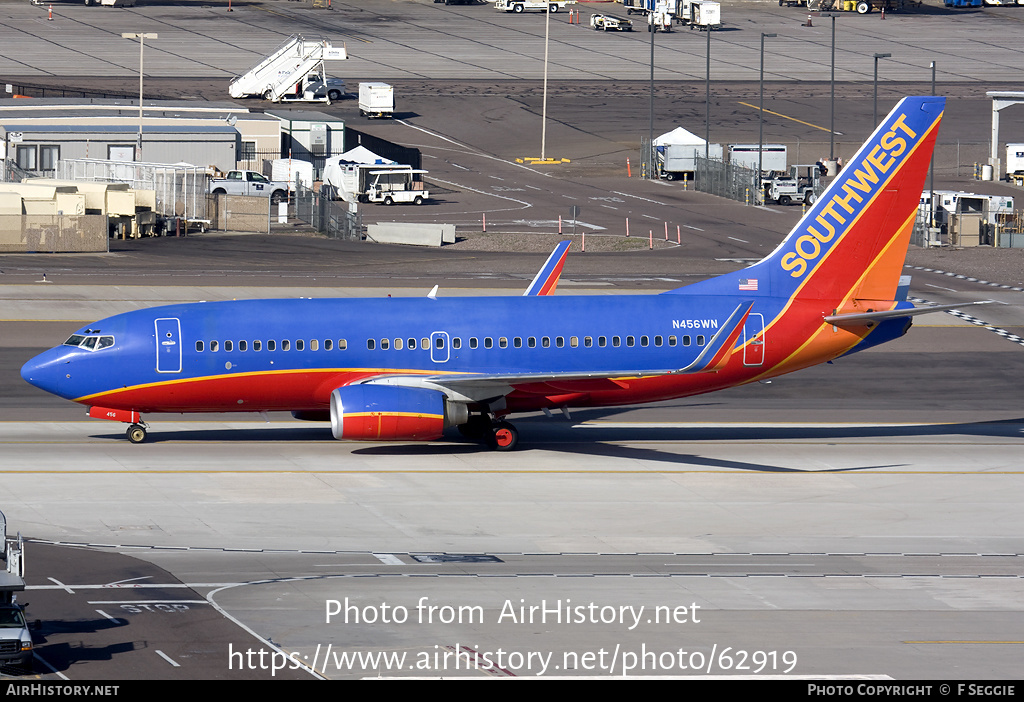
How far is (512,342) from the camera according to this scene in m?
43.0

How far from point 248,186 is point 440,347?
6520cm

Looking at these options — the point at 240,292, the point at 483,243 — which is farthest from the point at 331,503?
the point at 483,243

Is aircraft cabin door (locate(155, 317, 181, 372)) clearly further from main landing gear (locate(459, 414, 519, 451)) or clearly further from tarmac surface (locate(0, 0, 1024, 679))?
main landing gear (locate(459, 414, 519, 451))

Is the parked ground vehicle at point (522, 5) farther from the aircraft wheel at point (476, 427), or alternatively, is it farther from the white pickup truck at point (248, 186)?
the aircraft wheel at point (476, 427)

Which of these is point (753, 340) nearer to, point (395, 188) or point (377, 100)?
point (395, 188)

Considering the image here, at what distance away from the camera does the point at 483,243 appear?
94188 mm

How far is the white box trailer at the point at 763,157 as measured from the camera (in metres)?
118

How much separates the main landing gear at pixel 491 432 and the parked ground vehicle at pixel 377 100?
96456 millimetres

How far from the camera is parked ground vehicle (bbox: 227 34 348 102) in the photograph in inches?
5581

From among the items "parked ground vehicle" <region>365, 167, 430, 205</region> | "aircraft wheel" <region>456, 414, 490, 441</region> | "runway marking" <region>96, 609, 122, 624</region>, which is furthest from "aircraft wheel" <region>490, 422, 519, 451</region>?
"parked ground vehicle" <region>365, 167, 430, 205</region>

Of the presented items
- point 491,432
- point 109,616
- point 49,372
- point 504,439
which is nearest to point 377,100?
point 491,432

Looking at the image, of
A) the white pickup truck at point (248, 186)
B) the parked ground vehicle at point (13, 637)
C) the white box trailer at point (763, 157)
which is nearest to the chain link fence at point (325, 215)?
the white pickup truck at point (248, 186)

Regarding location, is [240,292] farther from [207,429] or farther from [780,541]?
[780,541]

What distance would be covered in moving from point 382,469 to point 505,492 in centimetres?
436
